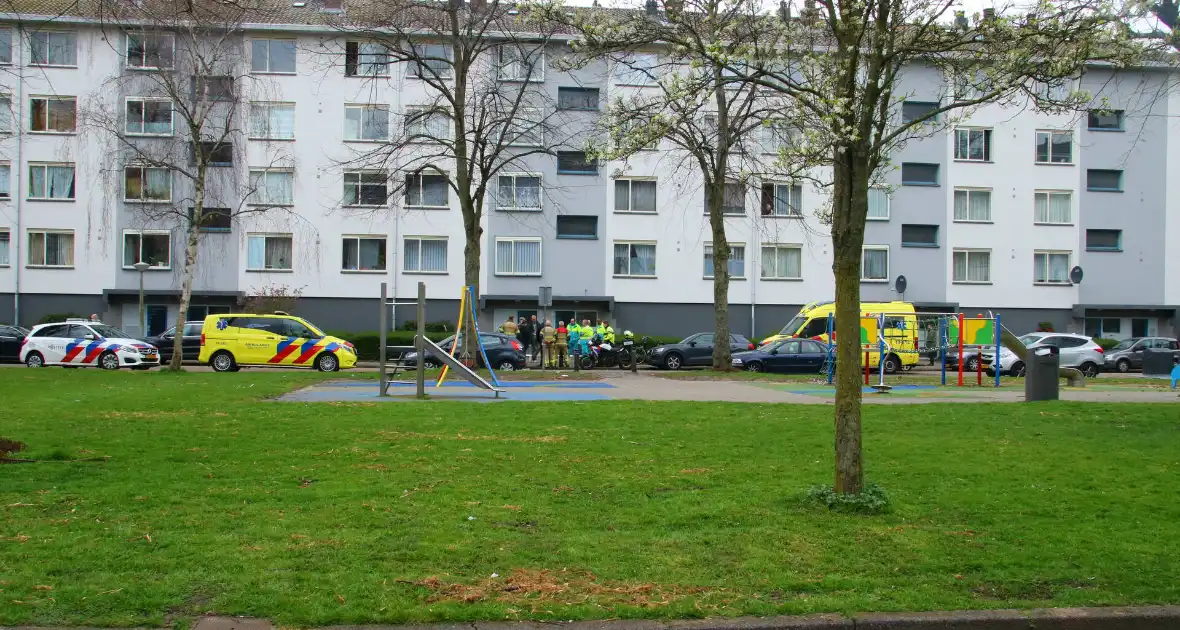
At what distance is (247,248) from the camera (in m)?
42.8

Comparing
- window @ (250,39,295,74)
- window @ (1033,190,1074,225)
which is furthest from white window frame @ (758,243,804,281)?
window @ (250,39,295,74)

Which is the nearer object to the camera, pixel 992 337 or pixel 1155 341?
pixel 992 337

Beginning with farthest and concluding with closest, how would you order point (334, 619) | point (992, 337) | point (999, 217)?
1. point (999, 217)
2. point (992, 337)
3. point (334, 619)

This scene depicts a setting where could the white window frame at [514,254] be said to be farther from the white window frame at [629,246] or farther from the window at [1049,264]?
the window at [1049,264]

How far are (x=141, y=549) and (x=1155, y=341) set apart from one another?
144 feet

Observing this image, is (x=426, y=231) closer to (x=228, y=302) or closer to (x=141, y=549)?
(x=228, y=302)

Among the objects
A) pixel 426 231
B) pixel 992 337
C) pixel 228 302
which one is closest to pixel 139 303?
pixel 228 302

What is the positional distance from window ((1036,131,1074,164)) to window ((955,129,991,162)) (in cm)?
249

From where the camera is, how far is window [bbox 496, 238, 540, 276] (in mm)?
43875

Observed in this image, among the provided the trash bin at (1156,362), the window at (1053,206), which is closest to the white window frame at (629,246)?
the window at (1053,206)

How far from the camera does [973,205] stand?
46312mm

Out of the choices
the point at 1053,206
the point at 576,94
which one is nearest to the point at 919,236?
the point at 1053,206

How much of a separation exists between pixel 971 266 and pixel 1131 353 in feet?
27.6

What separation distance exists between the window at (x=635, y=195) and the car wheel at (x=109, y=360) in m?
22.2
